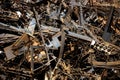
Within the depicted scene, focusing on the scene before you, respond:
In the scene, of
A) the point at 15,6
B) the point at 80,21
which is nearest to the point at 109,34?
the point at 80,21

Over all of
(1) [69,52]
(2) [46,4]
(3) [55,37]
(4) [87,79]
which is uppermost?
(2) [46,4]

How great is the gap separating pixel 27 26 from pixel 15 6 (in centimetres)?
89

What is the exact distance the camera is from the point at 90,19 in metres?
6.84

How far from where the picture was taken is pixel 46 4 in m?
7.03

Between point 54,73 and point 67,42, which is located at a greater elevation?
point 67,42

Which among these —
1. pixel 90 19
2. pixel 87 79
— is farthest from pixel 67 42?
pixel 90 19

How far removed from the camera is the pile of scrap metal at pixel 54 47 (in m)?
5.29

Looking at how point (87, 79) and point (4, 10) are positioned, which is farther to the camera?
point (4, 10)

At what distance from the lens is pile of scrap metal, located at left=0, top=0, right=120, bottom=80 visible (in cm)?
529

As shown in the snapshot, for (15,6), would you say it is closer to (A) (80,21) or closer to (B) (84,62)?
(A) (80,21)

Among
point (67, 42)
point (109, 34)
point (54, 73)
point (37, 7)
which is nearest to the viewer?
point (54, 73)

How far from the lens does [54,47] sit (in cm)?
548

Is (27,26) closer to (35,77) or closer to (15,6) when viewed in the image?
(15,6)

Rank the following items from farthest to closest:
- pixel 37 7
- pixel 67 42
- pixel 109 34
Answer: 1. pixel 37 7
2. pixel 109 34
3. pixel 67 42
